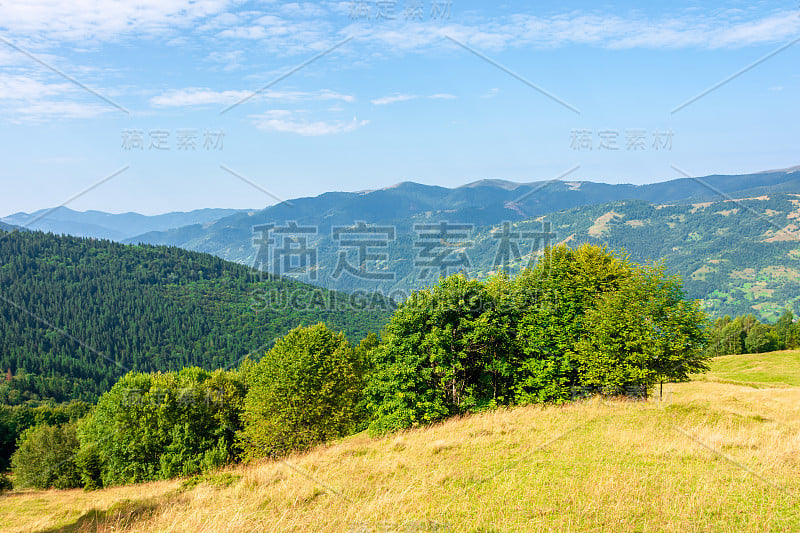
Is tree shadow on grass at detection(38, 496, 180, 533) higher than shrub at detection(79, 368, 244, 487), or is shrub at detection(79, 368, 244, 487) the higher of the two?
tree shadow on grass at detection(38, 496, 180, 533)

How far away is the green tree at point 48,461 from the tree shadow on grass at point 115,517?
232 feet

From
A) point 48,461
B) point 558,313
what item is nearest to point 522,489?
point 558,313

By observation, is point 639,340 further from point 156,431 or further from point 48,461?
point 48,461

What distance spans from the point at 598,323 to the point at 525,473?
20.9m

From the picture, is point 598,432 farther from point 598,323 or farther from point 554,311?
point 554,311

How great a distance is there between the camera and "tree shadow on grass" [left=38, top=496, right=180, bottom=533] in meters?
10.6

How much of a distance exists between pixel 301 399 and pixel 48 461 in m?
55.9

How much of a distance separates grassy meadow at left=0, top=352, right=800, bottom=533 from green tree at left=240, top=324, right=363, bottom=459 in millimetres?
26402

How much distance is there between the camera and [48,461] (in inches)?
2761

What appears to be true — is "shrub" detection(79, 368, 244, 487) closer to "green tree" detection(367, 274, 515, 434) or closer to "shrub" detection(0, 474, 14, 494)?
"green tree" detection(367, 274, 515, 434)

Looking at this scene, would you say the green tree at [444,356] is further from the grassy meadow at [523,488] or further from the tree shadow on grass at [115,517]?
the tree shadow on grass at [115,517]

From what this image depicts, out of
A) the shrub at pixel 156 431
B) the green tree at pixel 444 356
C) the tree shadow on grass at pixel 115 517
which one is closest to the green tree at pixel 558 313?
the green tree at pixel 444 356

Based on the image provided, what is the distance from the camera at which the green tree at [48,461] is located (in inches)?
2667

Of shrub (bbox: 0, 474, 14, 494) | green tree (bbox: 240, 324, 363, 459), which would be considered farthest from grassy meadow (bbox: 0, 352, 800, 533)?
shrub (bbox: 0, 474, 14, 494)
